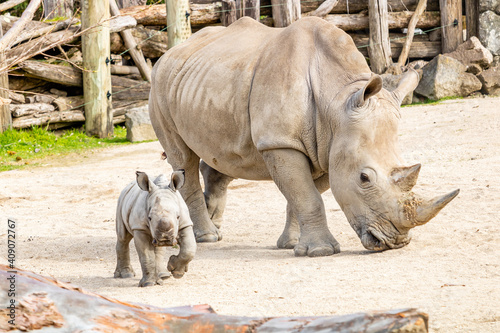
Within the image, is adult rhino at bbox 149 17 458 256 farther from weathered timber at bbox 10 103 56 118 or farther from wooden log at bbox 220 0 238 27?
wooden log at bbox 220 0 238 27

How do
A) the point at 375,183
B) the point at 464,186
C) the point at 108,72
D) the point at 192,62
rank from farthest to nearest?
the point at 108,72 < the point at 464,186 < the point at 192,62 < the point at 375,183

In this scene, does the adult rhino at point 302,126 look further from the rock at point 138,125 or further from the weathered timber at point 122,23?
the weathered timber at point 122,23

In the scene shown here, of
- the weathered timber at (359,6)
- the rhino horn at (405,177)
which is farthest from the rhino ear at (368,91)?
the weathered timber at (359,6)

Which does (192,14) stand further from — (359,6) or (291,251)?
(291,251)

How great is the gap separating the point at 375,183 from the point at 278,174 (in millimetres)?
865

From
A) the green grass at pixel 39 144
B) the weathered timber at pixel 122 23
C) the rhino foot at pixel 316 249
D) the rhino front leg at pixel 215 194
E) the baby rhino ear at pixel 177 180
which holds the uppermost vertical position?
the baby rhino ear at pixel 177 180

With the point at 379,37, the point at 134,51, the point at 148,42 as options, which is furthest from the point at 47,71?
the point at 379,37

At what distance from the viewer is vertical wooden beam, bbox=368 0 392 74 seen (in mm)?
14039

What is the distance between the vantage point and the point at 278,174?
603cm

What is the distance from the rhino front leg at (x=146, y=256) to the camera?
508 centimetres

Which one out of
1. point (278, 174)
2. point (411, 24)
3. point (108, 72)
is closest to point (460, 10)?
point (411, 24)

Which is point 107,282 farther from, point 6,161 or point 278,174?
point 6,161

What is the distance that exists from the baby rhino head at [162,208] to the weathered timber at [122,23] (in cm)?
873

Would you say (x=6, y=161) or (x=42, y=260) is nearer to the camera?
(x=42, y=260)
